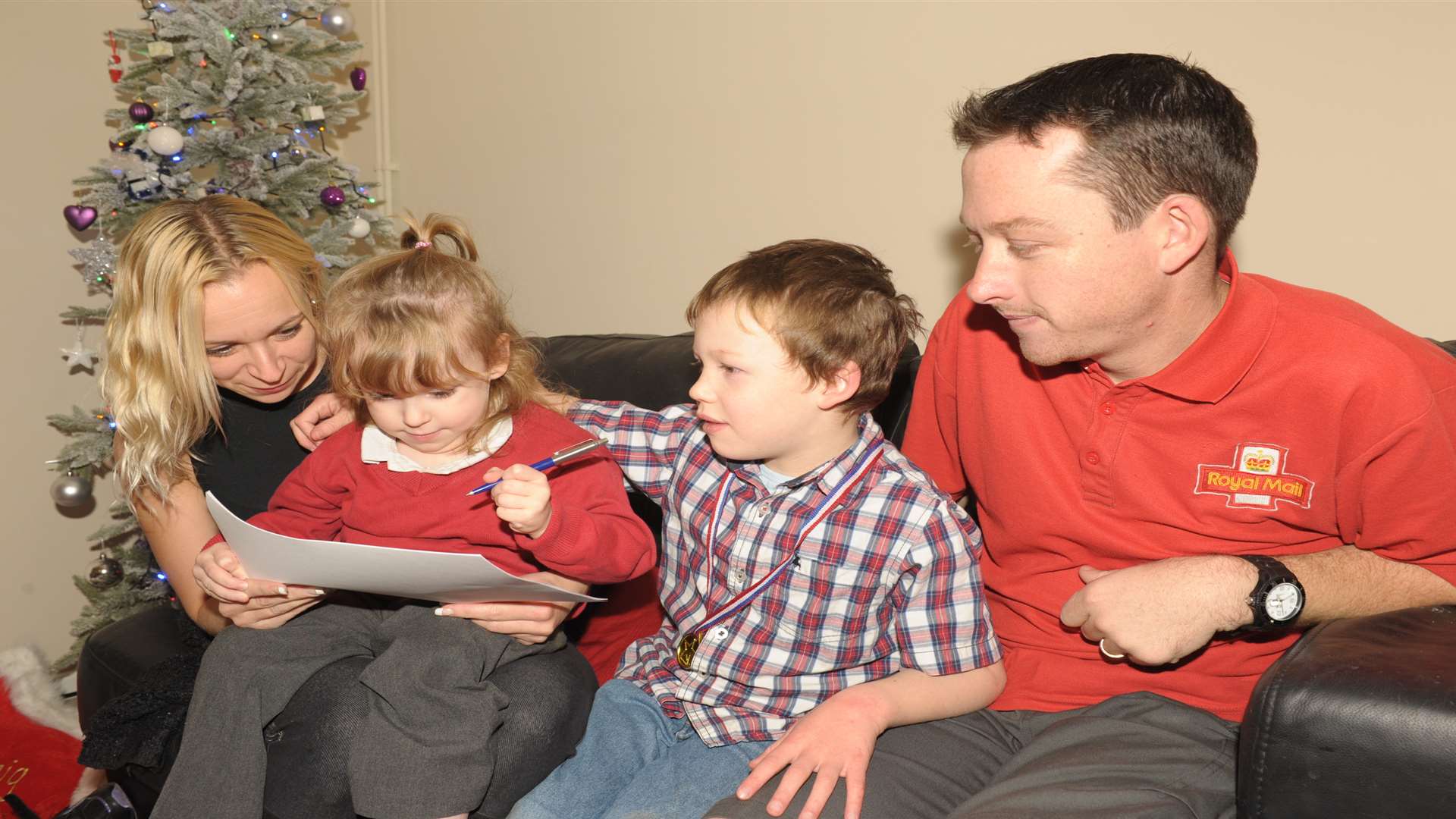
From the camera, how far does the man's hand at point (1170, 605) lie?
4.75ft

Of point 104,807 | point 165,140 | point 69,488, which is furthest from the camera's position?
point 69,488

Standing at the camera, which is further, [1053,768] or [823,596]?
[823,596]

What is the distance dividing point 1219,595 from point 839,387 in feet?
1.93

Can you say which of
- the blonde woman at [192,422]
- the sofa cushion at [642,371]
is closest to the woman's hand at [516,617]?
the blonde woman at [192,422]

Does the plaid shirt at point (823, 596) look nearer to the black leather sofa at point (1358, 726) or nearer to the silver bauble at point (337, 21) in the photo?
the black leather sofa at point (1358, 726)

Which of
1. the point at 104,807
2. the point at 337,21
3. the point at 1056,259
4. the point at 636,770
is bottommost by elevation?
the point at 104,807

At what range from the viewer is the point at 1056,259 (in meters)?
1.47

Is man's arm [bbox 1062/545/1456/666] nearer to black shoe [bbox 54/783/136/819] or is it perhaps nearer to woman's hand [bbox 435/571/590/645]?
woman's hand [bbox 435/571/590/645]

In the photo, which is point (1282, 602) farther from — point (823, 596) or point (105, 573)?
point (105, 573)

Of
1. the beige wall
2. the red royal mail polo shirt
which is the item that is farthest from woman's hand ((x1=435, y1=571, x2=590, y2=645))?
the beige wall

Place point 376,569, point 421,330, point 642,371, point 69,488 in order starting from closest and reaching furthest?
point 376,569 → point 421,330 → point 642,371 → point 69,488

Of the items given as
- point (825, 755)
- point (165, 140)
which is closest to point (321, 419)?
point (825, 755)

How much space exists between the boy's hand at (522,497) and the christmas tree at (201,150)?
1588 mm

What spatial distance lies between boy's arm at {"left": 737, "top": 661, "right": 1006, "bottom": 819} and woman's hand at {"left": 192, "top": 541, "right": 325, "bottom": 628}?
74cm
